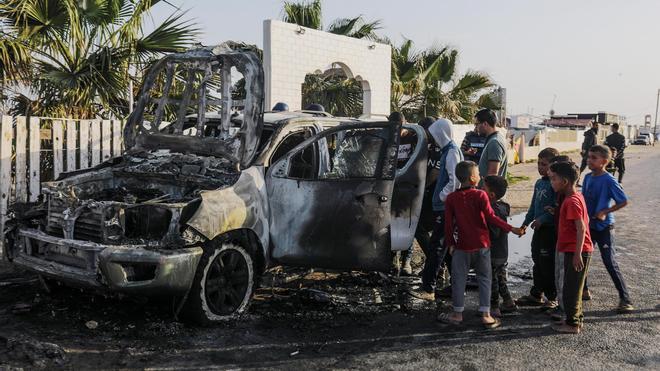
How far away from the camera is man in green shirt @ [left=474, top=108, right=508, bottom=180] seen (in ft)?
18.3

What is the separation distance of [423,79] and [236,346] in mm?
14604

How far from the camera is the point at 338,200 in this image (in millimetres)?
5141

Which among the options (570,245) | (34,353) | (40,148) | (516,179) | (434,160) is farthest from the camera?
(516,179)

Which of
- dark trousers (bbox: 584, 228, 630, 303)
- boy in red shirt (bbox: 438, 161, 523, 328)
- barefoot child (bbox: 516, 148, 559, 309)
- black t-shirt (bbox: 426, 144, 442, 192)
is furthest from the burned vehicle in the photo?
dark trousers (bbox: 584, 228, 630, 303)

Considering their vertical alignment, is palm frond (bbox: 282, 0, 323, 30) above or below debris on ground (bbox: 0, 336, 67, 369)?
above

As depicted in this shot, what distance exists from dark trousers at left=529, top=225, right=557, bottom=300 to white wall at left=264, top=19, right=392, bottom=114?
7261 millimetres

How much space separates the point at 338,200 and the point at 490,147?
1.58 meters

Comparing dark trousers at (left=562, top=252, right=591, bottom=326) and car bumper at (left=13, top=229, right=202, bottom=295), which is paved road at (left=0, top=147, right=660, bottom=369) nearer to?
dark trousers at (left=562, top=252, right=591, bottom=326)

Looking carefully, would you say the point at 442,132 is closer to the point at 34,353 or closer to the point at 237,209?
the point at 237,209

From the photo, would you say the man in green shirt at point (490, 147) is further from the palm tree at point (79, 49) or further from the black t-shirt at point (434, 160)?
the palm tree at point (79, 49)

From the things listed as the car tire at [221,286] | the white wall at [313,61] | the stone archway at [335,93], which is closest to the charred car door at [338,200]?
the car tire at [221,286]

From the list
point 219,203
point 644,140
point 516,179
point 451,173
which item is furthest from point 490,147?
point 644,140

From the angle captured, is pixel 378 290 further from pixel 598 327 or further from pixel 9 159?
pixel 9 159

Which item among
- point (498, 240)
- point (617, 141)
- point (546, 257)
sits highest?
point (617, 141)
